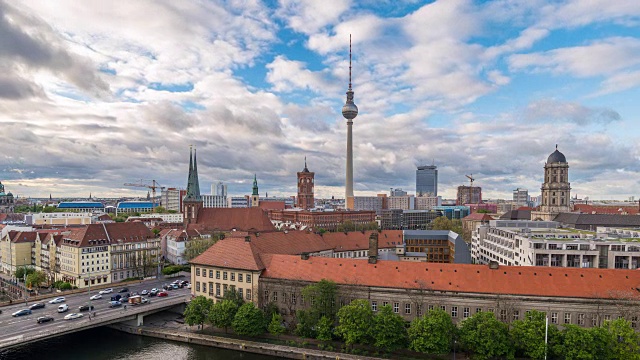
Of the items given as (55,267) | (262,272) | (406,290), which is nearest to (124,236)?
(55,267)

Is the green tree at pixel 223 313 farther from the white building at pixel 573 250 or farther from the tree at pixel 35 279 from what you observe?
the tree at pixel 35 279

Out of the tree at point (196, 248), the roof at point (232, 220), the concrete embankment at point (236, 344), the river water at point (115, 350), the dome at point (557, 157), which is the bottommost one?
the river water at point (115, 350)

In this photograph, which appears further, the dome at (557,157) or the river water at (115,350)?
the dome at (557,157)

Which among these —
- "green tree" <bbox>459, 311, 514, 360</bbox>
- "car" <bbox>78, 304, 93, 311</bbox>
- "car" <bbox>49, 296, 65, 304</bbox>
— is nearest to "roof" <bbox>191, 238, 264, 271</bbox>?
"car" <bbox>78, 304, 93, 311</bbox>

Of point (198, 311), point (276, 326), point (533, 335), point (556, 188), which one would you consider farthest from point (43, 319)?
point (556, 188)

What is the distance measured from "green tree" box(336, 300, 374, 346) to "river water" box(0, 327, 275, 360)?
40.4 ft

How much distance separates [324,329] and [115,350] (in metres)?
34.1

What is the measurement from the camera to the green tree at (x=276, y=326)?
6250 centimetres

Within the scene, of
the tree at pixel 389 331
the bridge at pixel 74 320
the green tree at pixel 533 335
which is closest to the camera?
the green tree at pixel 533 335

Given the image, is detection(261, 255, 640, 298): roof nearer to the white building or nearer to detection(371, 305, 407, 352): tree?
detection(371, 305, 407, 352): tree

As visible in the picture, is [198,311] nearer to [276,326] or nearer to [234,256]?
[234,256]

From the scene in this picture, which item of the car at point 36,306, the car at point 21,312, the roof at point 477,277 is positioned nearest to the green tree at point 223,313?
the roof at point 477,277

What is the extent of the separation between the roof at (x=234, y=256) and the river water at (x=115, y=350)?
1388 cm

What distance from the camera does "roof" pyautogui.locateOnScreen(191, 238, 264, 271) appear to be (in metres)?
70.1
